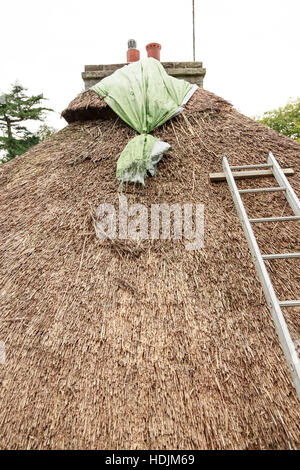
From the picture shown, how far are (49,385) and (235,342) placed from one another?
117cm

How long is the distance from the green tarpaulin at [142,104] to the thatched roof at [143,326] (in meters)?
0.17

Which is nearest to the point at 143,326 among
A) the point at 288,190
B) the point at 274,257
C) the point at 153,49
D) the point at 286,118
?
the point at 274,257

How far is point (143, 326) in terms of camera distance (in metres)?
1.74

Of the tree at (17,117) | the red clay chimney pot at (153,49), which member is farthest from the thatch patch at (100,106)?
the tree at (17,117)

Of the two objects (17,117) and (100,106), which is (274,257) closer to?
(100,106)

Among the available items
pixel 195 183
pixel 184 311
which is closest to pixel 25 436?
pixel 184 311

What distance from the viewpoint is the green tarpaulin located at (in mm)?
2627

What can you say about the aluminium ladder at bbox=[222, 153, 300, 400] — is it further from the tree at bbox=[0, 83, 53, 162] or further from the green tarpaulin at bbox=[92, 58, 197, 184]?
the tree at bbox=[0, 83, 53, 162]

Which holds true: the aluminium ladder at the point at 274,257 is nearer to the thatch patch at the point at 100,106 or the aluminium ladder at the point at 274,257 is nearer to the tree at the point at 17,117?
the thatch patch at the point at 100,106

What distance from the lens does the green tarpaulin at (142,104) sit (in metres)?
2.63

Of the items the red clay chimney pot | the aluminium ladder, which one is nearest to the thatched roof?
the aluminium ladder

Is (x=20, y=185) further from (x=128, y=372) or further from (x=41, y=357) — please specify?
(x=128, y=372)

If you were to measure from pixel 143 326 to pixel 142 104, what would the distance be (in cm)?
260
